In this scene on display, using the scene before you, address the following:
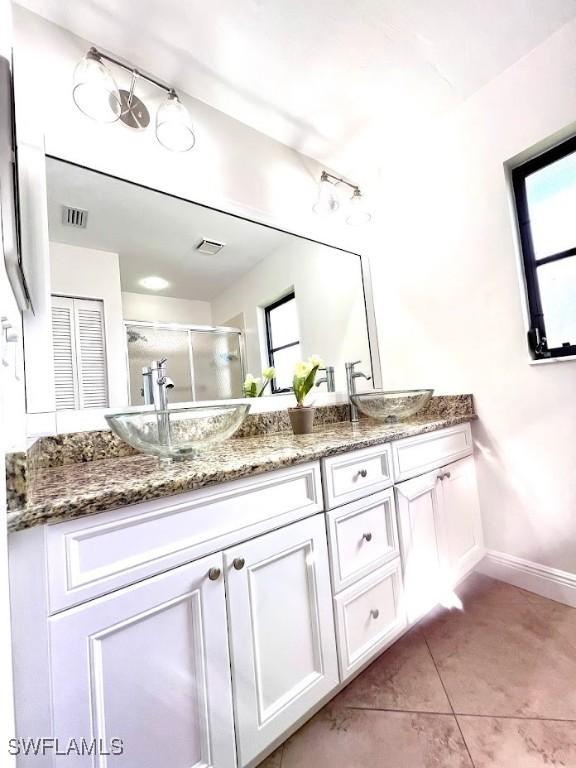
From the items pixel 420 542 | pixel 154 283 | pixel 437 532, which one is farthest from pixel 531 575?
pixel 154 283

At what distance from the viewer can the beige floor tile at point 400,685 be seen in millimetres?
1041

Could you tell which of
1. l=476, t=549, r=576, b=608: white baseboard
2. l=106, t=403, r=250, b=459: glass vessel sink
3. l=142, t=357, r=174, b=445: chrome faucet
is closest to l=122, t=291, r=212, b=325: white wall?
l=142, t=357, r=174, b=445: chrome faucet

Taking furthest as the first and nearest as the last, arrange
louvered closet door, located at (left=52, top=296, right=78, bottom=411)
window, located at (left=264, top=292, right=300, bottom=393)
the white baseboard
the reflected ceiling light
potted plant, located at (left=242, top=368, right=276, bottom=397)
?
window, located at (left=264, top=292, right=300, bottom=393)
potted plant, located at (left=242, top=368, right=276, bottom=397)
the white baseboard
the reflected ceiling light
louvered closet door, located at (left=52, top=296, right=78, bottom=411)

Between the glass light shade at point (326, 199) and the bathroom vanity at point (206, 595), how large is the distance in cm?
128

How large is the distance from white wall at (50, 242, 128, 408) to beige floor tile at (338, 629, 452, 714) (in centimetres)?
123

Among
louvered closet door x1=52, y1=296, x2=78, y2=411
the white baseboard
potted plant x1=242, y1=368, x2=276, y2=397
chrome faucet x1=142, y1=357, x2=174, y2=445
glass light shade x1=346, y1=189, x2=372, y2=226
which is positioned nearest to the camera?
chrome faucet x1=142, y1=357, x2=174, y2=445

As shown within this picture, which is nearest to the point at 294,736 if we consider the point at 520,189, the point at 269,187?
the point at 269,187

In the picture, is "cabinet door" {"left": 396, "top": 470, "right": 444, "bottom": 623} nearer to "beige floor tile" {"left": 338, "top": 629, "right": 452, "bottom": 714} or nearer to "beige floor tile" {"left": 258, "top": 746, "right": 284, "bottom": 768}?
"beige floor tile" {"left": 338, "top": 629, "right": 452, "bottom": 714}

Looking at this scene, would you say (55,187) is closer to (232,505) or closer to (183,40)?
(183,40)

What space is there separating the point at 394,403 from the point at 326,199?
1.13 metres

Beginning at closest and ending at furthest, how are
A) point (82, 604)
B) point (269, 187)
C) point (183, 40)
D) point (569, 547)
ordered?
1. point (82, 604)
2. point (183, 40)
3. point (569, 547)
4. point (269, 187)

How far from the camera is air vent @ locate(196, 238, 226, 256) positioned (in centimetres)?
148

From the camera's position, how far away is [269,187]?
1715 mm

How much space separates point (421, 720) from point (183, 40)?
2.41 m
